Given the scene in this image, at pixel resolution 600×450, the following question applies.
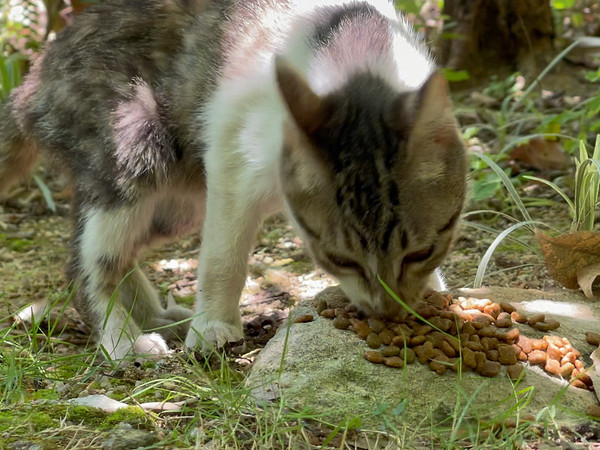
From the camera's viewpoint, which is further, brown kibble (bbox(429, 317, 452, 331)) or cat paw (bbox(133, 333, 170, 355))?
cat paw (bbox(133, 333, 170, 355))

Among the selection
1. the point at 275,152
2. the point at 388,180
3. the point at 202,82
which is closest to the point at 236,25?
the point at 202,82

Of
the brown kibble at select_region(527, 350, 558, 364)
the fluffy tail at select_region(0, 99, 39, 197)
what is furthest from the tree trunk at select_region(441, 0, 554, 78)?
the brown kibble at select_region(527, 350, 558, 364)

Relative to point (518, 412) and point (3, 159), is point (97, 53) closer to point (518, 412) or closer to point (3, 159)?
point (3, 159)

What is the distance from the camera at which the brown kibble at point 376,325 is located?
2793 millimetres

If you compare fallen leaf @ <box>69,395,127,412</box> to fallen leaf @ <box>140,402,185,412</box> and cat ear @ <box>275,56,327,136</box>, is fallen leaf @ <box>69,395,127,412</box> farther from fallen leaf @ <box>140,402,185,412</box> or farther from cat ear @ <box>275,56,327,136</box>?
cat ear @ <box>275,56,327,136</box>

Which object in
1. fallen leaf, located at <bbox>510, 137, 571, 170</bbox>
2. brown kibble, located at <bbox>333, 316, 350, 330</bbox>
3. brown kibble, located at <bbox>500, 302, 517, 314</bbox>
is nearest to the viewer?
brown kibble, located at <bbox>333, 316, 350, 330</bbox>

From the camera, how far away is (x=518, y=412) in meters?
2.35

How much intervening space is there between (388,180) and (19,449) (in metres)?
1.44

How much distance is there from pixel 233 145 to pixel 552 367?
157cm

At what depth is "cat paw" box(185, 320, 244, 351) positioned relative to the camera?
3.29m

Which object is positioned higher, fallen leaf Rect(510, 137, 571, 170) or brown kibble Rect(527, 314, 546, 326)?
brown kibble Rect(527, 314, 546, 326)

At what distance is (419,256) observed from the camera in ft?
9.04

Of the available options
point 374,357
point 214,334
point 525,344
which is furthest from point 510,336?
point 214,334

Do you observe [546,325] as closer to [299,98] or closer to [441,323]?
[441,323]
